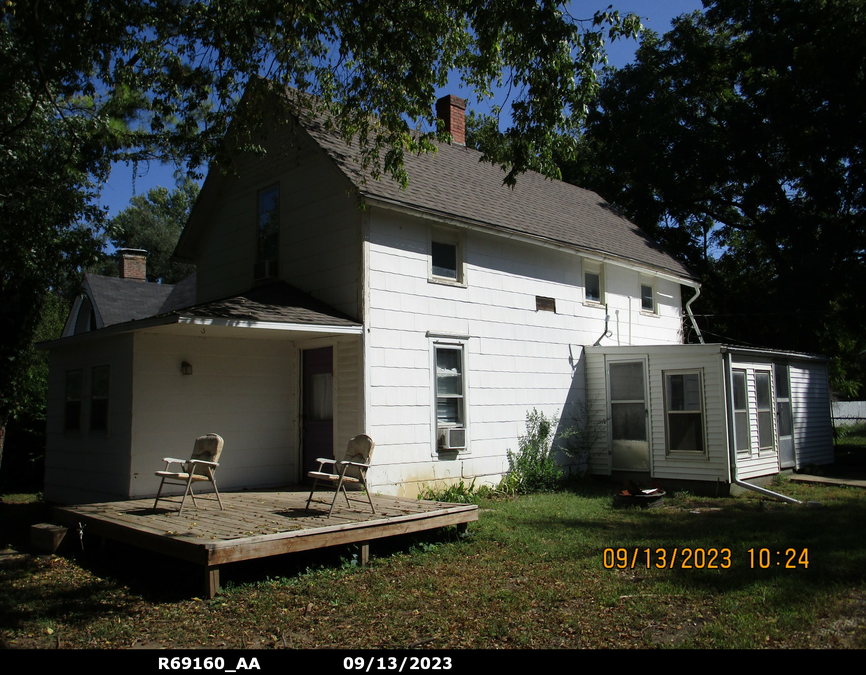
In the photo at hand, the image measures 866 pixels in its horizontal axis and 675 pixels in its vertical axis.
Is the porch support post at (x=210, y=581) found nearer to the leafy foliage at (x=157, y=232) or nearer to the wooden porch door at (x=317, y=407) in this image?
the wooden porch door at (x=317, y=407)

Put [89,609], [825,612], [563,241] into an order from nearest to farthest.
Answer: [825,612] → [89,609] → [563,241]

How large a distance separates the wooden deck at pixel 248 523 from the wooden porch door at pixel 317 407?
1.62 m

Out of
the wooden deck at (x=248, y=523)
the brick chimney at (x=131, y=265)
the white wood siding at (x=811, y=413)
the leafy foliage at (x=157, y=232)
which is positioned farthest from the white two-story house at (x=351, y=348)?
the leafy foliage at (x=157, y=232)

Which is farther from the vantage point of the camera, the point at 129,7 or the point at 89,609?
the point at 129,7

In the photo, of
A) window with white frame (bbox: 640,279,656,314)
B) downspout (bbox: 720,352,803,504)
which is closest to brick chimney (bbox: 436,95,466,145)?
window with white frame (bbox: 640,279,656,314)

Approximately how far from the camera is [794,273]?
806 inches

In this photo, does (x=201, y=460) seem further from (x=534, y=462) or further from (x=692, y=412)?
(x=692, y=412)

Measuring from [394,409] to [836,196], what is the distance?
687 inches

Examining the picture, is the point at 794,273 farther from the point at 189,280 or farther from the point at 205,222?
the point at 189,280

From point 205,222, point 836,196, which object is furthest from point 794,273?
point 205,222

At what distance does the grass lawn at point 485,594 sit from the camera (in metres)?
5.22

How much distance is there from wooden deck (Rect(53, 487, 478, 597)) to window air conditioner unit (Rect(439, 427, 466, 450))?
212 centimetres

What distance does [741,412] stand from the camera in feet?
43.0

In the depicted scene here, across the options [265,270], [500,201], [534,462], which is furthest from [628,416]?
[265,270]
